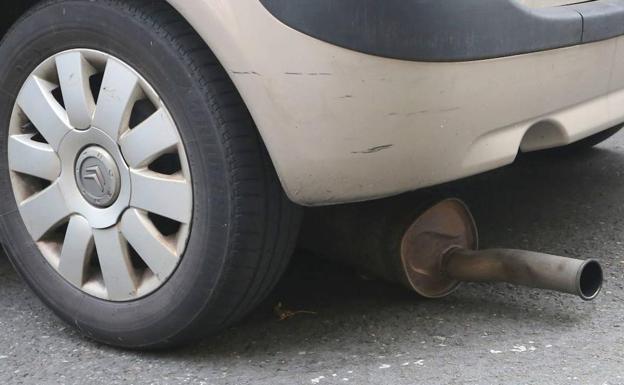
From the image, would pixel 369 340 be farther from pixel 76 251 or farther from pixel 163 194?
pixel 76 251

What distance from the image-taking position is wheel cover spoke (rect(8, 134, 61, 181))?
2.54 metres

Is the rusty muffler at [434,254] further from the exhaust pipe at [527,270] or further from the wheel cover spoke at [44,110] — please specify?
the wheel cover spoke at [44,110]

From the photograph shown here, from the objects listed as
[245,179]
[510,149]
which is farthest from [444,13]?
[245,179]

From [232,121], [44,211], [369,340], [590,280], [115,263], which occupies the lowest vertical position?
[369,340]

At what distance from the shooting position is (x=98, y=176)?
2.44 meters

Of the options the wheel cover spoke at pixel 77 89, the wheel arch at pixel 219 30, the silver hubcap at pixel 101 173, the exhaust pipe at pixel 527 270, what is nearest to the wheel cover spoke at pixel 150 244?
the silver hubcap at pixel 101 173

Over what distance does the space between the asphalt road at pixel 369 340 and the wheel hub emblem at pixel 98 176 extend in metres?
0.41

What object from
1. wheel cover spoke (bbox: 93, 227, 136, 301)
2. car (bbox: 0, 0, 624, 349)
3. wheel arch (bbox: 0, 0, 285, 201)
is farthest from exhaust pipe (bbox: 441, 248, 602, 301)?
wheel cover spoke (bbox: 93, 227, 136, 301)

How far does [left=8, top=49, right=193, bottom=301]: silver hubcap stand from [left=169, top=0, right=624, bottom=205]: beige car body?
28 centimetres

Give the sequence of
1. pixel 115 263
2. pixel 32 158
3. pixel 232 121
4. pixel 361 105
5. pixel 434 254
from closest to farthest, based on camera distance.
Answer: pixel 361 105, pixel 232 121, pixel 115 263, pixel 32 158, pixel 434 254

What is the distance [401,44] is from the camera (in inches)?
81.3

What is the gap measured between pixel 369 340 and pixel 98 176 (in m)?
0.78

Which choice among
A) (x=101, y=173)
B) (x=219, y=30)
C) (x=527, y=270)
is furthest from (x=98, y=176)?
(x=527, y=270)

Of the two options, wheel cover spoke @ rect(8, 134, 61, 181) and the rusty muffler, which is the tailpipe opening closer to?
the rusty muffler
